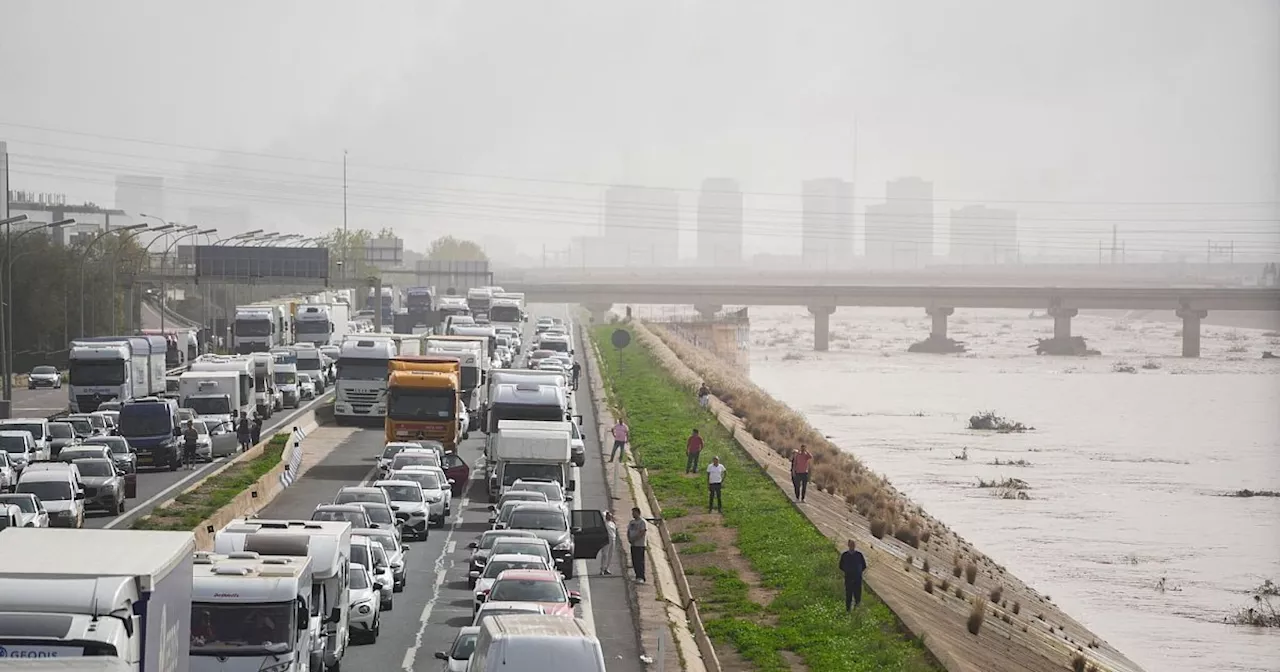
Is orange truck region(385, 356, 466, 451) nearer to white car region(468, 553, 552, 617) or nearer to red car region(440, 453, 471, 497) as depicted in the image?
red car region(440, 453, 471, 497)

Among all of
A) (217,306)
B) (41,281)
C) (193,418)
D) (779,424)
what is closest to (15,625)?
(193,418)

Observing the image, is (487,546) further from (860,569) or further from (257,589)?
(257,589)

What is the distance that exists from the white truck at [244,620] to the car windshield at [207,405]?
136 ft

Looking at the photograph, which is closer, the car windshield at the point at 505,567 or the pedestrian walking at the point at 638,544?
the car windshield at the point at 505,567

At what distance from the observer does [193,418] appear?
197 ft

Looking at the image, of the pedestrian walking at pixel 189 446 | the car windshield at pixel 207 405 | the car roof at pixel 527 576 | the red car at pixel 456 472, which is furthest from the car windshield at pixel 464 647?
the car windshield at pixel 207 405

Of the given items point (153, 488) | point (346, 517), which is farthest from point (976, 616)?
point (153, 488)

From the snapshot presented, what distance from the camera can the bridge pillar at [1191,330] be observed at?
7534 inches

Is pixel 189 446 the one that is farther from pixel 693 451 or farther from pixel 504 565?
pixel 504 565

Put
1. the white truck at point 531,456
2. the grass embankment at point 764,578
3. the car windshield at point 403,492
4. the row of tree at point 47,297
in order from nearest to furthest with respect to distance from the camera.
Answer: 1. the grass embankment at point 764,578
2. the car windshield at point 403,492
3. the white truck at point 531,456
4. the row of tree at point 47,297

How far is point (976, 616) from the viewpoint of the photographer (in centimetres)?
3650

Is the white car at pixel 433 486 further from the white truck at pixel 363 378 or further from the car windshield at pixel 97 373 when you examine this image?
the car windshield at pixel 97 373

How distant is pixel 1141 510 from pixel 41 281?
2690 inches

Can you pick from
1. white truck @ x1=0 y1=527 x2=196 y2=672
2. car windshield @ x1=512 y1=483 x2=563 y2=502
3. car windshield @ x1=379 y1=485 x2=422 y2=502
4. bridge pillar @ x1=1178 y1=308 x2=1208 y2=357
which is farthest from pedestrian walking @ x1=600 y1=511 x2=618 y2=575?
bridge pillar @ x1=1178 y1=308 x2=1208 y2=357
